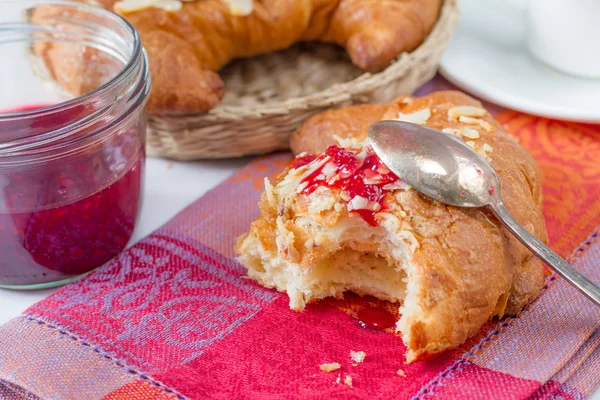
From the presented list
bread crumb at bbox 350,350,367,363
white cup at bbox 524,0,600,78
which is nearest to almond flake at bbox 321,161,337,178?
bread crumb at bbox 350,350,367,363

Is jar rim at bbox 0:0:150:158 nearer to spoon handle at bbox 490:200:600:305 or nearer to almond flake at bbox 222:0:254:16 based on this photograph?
almond flake at bbox 222:0:254:16

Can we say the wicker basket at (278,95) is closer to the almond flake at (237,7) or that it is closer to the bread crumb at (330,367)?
the almond flake at (237,7)

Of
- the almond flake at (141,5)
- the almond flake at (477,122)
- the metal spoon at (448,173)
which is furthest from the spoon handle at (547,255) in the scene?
the almond flake at (141,5)

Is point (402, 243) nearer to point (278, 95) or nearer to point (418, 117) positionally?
point (418, 117)

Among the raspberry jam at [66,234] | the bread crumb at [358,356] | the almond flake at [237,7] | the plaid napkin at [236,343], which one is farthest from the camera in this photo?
the almond flake at [237,7]

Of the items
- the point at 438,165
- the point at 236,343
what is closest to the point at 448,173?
the point at 438,165

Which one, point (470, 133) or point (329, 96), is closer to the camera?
point (470, 133)
